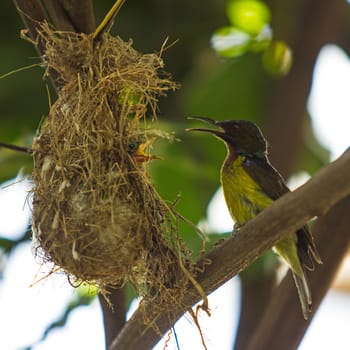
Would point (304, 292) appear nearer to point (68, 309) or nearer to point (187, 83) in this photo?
point (68, 309)

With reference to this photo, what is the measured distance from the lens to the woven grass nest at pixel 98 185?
11.3ft

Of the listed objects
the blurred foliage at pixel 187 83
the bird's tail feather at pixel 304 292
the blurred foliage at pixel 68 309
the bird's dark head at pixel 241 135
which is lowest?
the bird's tail feather at pixel 304 292

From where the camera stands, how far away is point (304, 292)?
406 centimetres

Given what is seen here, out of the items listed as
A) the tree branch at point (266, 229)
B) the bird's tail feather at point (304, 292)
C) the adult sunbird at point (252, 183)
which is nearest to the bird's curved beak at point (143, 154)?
the adult sunbird at point (252, 183)

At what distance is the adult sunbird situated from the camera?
4395 mm

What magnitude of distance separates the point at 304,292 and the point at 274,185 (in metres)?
0.68

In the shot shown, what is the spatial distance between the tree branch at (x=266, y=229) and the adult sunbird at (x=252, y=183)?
3.86 ft

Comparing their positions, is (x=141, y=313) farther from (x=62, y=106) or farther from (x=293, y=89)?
(x=293, y=89)

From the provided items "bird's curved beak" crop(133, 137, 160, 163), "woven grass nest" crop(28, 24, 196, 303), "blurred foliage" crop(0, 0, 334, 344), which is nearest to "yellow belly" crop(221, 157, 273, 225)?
"blurred foliage" crop(0, 0, 334, 344)

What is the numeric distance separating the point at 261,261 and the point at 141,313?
5.04 feet

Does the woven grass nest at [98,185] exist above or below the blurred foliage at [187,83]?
below

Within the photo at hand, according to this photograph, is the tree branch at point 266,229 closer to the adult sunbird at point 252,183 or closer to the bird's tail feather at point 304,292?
the bird's tail feather at point 304,292

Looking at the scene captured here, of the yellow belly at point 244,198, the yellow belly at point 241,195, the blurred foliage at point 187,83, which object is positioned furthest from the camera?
the blurred foliage at point 187,83

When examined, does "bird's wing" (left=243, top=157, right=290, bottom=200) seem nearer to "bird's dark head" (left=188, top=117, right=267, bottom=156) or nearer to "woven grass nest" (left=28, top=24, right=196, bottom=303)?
"bird's dark head" (left=188, top=117, right=267, bottom=156)
